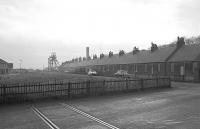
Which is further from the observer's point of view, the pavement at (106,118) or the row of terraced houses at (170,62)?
the row of terraced houses at (170,62)

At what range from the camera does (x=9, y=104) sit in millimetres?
17391

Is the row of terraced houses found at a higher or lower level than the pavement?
higher

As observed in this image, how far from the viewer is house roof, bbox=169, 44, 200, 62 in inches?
1798

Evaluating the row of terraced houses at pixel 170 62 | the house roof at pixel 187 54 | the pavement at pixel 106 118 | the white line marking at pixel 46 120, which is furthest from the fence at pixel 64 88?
the house roof at pixel 187 54

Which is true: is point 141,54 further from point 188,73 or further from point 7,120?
point 7,120

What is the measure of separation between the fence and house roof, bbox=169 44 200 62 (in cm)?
2024

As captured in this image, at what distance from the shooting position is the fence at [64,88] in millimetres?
18000

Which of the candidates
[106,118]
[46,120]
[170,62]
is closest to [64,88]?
[46,120]

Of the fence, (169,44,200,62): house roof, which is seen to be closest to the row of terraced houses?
(169,44,200,62): house roof

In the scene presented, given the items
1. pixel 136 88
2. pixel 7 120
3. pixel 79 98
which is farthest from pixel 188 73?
pixel 7 120

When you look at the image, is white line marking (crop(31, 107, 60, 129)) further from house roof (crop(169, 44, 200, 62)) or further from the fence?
house roof (crop(169, 44, 200, 62))

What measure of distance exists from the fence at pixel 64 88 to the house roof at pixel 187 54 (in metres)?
20.2

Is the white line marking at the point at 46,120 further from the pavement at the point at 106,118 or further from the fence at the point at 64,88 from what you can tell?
the fence at the point at 64,88

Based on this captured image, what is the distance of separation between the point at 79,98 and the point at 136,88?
24.5 ft
